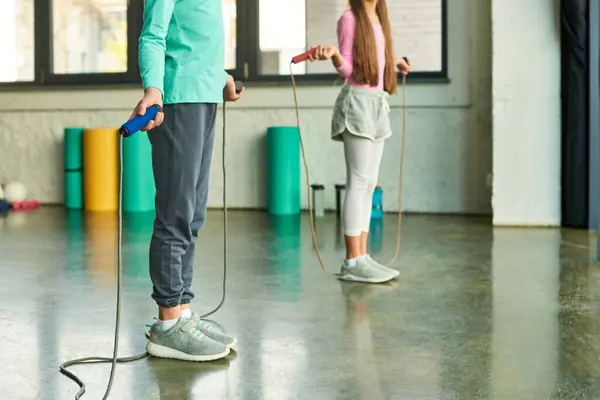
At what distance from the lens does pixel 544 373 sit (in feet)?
7.88

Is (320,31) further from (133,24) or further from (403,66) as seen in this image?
(403,66)

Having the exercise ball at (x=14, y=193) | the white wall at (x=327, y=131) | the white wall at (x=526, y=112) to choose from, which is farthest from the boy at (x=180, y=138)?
the exercise ball at (x=14, y=193)

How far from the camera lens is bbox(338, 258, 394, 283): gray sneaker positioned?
3803mm

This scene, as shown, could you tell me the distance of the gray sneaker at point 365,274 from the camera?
12.5ft

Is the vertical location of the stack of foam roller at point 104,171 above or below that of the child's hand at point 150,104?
below

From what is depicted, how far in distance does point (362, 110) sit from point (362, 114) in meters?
0.02

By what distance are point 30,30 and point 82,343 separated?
18.7 feet

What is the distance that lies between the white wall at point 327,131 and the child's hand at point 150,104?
15.5ft

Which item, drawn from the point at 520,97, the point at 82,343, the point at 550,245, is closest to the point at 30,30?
the point at 520,97

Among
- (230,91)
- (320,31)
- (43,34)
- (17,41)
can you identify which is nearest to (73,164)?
(43,34)

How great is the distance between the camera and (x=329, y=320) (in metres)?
3.09

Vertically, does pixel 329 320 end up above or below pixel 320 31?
below

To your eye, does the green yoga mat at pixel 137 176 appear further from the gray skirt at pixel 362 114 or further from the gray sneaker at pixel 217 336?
the gray sneaker at pixel 217 336

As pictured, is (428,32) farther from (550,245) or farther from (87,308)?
(87,308)
